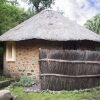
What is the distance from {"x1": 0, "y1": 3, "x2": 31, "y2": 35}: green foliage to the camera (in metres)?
22.4

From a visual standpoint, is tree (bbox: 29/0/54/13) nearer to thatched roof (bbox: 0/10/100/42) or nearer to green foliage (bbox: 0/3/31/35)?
green foliage (bbox: 0/3/31/35)

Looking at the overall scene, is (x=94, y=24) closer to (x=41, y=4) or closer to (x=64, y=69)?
(x=41, y=4)

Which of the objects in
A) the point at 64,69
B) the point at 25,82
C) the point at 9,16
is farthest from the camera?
the point at 9,16

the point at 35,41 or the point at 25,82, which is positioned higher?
the point at 35,41

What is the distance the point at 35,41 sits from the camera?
709 inches

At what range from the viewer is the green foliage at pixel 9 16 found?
22.4 meters

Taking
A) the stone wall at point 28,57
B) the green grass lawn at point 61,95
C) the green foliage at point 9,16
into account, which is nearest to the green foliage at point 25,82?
the stone wall at point 28,57

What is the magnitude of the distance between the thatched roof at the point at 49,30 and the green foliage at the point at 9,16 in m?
2.94

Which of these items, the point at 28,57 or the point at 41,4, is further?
the point at 41,4

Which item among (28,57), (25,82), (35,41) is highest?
(35,41)

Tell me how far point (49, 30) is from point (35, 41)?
1063mm

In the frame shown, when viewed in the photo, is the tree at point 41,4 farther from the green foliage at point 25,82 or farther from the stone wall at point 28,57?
the green foliage at point 25,82

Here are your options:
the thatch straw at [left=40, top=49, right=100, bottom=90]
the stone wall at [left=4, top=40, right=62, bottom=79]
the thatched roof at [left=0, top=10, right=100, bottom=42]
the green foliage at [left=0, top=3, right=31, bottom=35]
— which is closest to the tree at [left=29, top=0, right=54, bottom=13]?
the green foliage at [left=0, top=3, right=31, bottom=35]

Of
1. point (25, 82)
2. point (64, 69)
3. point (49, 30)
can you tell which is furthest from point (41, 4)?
point (64, 69)
